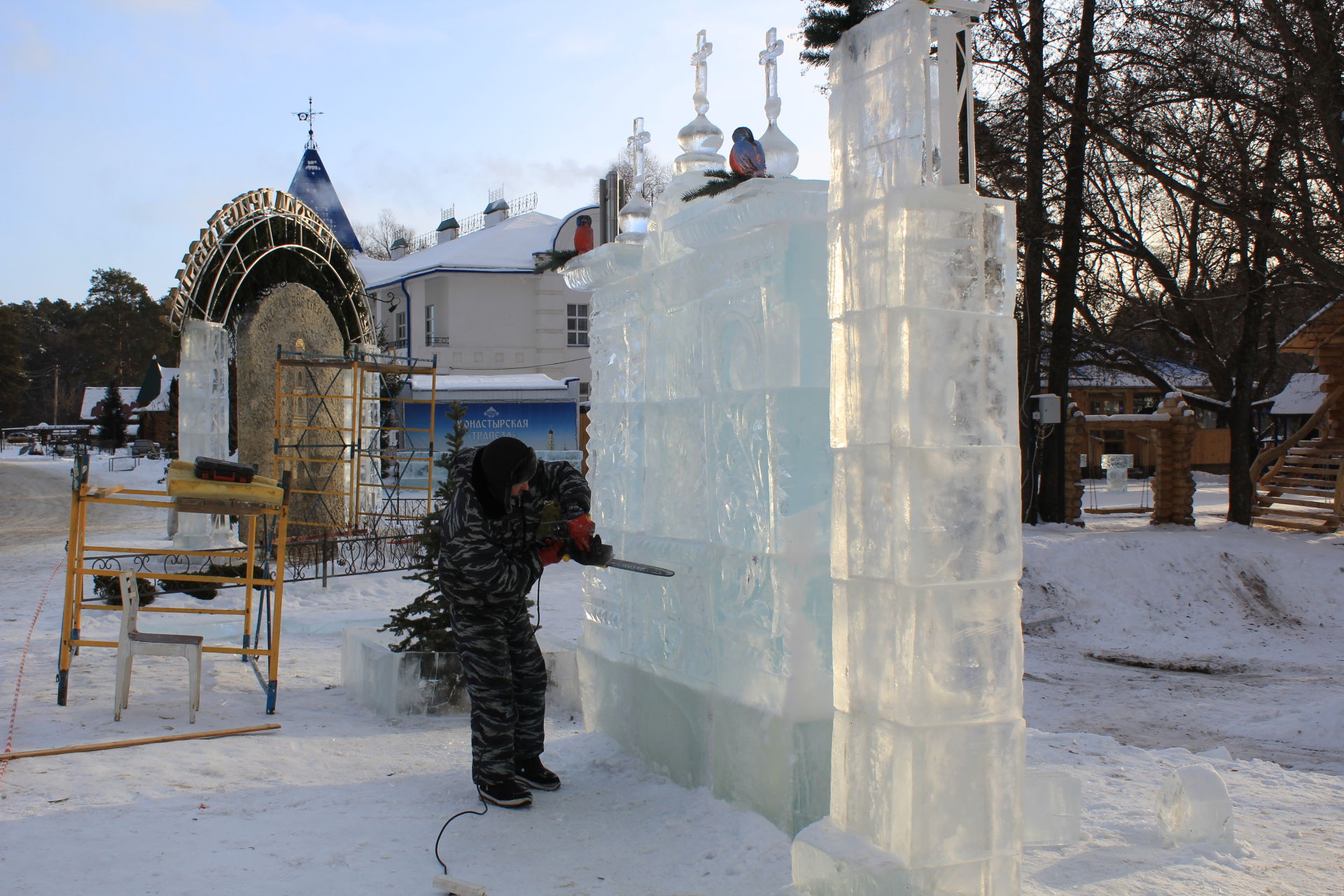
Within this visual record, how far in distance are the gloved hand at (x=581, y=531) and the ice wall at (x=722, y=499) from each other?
1.51 ft

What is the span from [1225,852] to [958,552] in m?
2.09

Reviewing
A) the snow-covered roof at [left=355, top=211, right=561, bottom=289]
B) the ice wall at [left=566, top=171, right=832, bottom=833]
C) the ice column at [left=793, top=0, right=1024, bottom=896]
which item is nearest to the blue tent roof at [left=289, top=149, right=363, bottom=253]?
the snow-covered roof at [left=355, top=211, right=561, bottom=289]

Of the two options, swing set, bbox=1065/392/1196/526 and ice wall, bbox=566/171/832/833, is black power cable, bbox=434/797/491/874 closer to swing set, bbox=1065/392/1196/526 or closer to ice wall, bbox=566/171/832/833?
ice wall, bbox=566/171/832/833

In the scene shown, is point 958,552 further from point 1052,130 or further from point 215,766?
point 1052,130

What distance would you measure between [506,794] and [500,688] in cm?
47

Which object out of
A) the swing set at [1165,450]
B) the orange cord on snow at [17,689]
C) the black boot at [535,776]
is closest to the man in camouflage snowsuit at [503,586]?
the black boot at [535,776]

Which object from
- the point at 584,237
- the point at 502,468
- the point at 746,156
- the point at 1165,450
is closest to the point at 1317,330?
the point at 1165,450

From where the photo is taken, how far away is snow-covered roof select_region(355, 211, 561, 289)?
100 feet

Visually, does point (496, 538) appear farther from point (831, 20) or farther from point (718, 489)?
point (831, 20)

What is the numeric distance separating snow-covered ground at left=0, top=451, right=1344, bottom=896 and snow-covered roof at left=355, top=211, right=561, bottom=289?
21.4 meters

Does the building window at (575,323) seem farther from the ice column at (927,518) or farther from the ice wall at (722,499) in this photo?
the ice column at (927,518)

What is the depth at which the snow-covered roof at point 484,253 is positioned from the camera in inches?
1204

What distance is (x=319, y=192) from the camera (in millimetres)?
29234

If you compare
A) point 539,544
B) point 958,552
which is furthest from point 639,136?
point 958,552
